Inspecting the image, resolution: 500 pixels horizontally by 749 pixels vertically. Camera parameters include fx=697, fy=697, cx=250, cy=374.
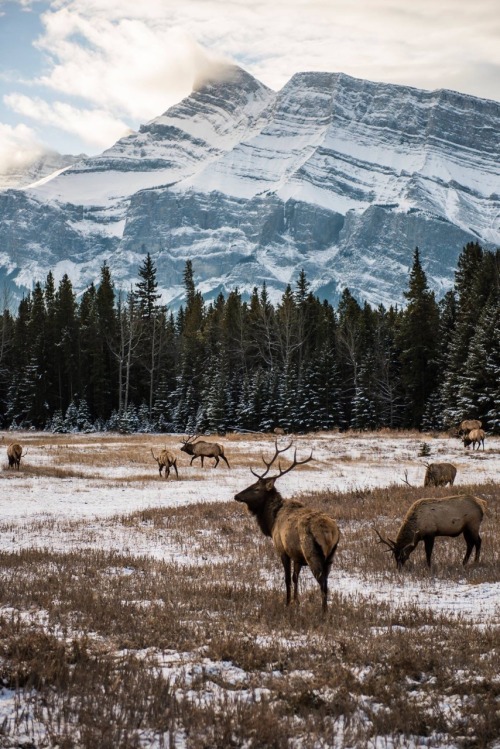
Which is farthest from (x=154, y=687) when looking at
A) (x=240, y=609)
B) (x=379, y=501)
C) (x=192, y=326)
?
(x=192, y=326)

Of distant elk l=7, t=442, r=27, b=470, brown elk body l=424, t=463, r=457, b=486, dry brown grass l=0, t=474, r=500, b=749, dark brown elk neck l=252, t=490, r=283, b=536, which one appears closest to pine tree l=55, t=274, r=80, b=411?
distant elk l=7, t=442, r=27, b=470

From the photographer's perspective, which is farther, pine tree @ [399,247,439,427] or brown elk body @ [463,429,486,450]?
pine tree @ [399,247,439,427]

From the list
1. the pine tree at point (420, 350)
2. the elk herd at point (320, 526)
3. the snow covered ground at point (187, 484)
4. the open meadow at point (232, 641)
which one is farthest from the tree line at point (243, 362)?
the elk herd at point (320, 526)

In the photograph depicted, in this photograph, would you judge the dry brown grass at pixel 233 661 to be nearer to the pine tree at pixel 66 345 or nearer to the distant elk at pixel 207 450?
the distant elk at pixel 207 450

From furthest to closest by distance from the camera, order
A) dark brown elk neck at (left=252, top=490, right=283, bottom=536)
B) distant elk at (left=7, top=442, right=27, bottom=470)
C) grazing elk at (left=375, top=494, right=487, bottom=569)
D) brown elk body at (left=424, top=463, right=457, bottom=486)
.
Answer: distant elk at (left=7, top=442, right=27, bottom=470) → brown elk body at (left=424, top=463, right=457, bottom=486) → grazing elk at (left=375, top=494, right=487, bottom=569) → dark brown elk neck at (left=252, top=490, right=283, bottom=536)

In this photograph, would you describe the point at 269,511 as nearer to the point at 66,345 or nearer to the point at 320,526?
the point at 320,526

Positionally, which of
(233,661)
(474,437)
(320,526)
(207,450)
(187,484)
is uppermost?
(474,437)

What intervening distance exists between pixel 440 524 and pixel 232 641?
5.66m

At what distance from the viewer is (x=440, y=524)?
1141 cm

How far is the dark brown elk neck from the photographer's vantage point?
32.2 ft

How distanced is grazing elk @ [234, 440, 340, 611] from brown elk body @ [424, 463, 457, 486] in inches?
517

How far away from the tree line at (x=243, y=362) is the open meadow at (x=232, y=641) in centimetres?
4024

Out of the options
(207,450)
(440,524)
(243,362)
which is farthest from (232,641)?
(243,362)

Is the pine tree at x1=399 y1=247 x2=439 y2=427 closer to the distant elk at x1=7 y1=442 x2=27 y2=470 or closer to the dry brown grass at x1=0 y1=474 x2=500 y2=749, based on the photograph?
the distant elk at x1=7 y1=442 x2=27 y2=470
